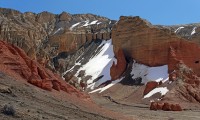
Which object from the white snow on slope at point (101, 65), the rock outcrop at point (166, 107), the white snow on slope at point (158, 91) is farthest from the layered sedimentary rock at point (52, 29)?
the rock outcrop at point (166, 107)

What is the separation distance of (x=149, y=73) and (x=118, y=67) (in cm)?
1017

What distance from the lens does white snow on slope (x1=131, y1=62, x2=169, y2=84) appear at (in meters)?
70.9

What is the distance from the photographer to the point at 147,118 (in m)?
38.2

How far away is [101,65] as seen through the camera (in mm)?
95938

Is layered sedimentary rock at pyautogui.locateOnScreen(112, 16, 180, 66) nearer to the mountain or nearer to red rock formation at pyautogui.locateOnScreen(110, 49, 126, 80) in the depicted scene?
the mountain

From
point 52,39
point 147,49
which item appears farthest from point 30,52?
point 52,39

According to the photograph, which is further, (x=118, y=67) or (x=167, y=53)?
(x=118, y=67)

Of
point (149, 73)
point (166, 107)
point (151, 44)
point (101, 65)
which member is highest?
point (151, 44)

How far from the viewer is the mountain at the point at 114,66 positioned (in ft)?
100

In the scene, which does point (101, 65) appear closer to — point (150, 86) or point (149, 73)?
point (149, 73)

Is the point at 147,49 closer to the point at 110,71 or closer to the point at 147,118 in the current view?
the point at 110,71

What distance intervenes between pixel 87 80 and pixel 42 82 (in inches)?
2393

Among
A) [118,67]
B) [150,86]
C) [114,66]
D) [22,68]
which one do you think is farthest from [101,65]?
[22,68]

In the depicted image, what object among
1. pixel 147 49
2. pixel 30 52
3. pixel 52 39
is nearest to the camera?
pixel 30 52
